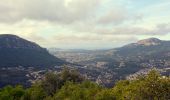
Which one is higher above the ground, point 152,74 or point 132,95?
point 152,74

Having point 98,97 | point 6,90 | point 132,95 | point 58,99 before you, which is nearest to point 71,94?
point 58,99

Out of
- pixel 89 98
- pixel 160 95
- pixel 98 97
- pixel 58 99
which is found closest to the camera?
pixel 160 95

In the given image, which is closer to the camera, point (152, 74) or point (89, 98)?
point (152, 74)

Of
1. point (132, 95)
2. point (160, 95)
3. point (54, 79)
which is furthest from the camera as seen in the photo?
point (54, 79)

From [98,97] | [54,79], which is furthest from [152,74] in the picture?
[54,79]

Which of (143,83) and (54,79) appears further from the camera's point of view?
(54,79)

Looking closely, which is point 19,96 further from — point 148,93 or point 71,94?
point 148,93

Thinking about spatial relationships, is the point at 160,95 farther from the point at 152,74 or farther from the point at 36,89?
the point at 36,89

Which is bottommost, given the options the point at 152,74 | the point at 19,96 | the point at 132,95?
the point at 19,96

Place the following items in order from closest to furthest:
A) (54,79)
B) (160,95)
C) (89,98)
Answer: (160,95), (89,98), (54,79)
